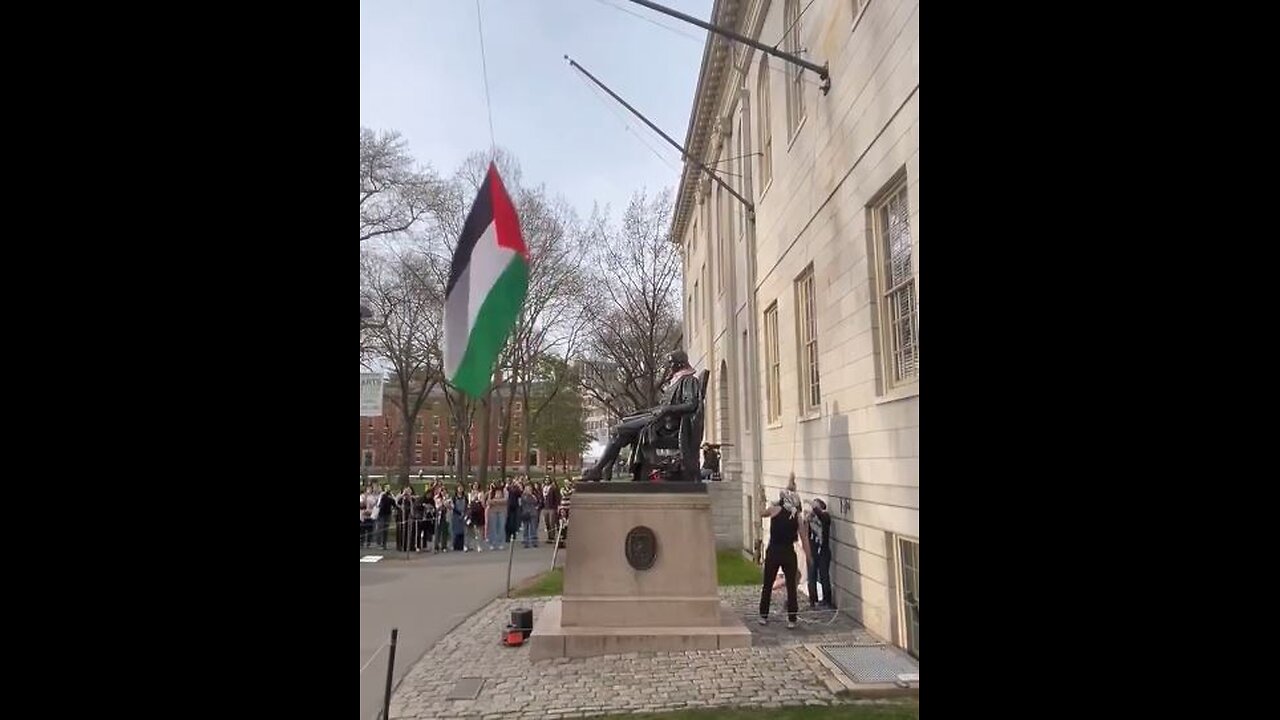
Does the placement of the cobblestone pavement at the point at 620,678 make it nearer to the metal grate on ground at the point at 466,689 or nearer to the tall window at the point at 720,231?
the metal grate on ground at the point at 466,689

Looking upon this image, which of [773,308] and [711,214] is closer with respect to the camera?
[773,308]

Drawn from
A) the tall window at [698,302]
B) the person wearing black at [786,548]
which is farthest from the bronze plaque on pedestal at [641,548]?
the tall window at [698,302]

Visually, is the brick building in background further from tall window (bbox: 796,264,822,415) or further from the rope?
the rope

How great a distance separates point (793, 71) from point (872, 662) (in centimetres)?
876

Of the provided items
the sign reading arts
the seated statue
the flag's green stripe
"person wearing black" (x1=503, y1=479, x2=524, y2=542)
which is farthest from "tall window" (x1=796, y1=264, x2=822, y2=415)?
"person wearing black" (x1=503, y1=479, x2=524, y2=542)

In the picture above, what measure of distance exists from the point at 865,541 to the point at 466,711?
4561 millimetres

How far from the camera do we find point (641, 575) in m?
8.70

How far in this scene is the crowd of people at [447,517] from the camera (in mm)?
17641

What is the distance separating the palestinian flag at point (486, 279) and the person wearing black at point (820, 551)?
20.0 feet

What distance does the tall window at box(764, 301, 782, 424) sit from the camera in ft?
47.7
